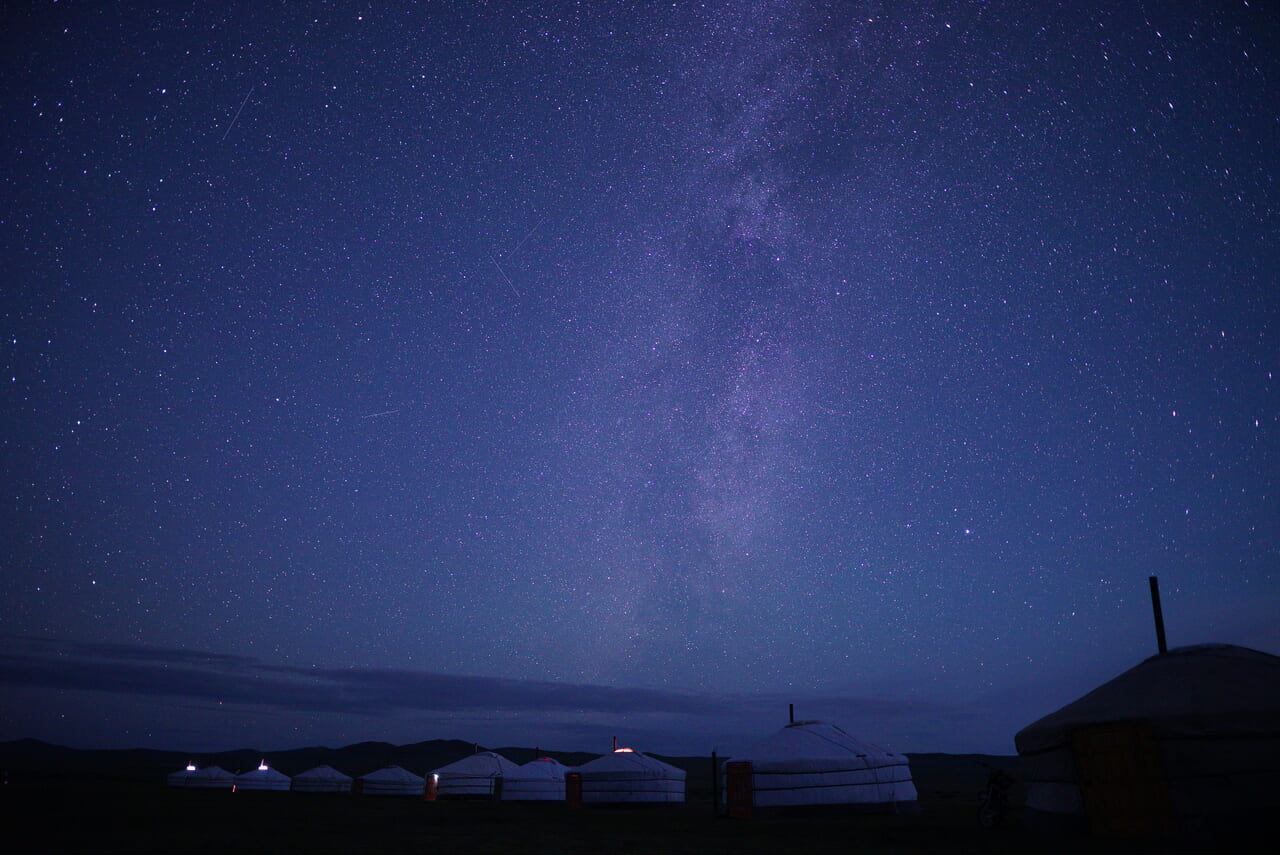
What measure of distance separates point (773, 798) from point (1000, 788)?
6904mm

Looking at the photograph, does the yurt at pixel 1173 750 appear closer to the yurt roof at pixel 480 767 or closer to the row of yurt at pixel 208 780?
the yurt roof at pixel 480 767

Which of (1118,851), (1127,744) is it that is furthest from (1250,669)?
(1118,851)

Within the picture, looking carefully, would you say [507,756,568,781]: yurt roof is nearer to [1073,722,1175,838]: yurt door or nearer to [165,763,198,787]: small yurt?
[1073,722,1175,838]: yurt door

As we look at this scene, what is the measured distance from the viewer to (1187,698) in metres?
11.9

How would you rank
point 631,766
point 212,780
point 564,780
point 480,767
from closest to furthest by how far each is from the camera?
1. point 631,766
2. point 564,780
3. point 480,767
4. point 212,780

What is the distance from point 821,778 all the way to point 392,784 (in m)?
31.3

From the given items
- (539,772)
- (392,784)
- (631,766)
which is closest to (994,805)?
(631,766)

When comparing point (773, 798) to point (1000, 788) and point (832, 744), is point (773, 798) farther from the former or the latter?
point (1000, 788)

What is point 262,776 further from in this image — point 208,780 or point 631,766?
point 631,766

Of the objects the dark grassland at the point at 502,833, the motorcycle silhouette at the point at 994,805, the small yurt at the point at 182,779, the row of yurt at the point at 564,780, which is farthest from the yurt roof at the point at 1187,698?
the small yurt at the point at 182,779

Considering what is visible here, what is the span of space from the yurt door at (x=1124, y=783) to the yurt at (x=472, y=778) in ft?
102

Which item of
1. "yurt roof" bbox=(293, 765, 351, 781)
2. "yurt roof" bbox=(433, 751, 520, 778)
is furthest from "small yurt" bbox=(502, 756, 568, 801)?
"yurt roof" bbox=(293, 765, 351, 781)

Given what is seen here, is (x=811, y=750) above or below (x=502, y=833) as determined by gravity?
above

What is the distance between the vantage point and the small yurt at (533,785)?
3484 centimetres
